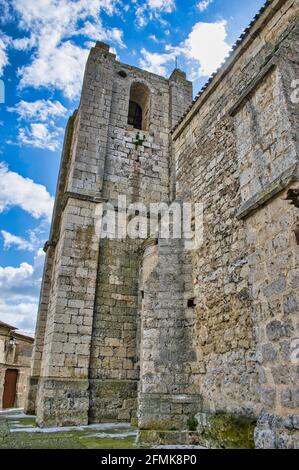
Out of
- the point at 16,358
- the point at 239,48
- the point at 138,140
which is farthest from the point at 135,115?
the point at 16,358

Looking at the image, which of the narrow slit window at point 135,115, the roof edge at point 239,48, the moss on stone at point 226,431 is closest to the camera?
the moss on stone at point 226,431

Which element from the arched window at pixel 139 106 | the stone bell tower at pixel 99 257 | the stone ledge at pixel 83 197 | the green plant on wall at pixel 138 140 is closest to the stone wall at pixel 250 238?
the stone bell tower at pixel 99 257

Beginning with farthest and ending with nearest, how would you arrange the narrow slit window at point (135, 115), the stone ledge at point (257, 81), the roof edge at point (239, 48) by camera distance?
1. the narrow slit window at point (135, 115)
2. the roof edge at point (239, 48)
3. the stone ledge at point (257, 81)

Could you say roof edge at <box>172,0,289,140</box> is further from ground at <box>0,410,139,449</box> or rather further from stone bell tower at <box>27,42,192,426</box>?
ground at <box>0,410,139,449</box>

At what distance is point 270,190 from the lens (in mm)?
3510

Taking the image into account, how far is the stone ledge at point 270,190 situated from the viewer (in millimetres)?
3275

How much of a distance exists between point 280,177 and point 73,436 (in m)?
4.38

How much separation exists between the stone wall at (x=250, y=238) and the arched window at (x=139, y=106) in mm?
3856

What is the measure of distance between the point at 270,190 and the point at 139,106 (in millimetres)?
8182

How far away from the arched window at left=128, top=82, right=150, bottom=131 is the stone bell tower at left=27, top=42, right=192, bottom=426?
46 millimetres

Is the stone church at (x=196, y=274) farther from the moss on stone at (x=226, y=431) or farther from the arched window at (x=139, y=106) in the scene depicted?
the arched window at (x=139, y=106)

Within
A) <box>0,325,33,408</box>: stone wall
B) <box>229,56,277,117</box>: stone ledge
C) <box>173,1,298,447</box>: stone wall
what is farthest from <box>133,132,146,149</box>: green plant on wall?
<box>0,325,33,408</box>: stone wall

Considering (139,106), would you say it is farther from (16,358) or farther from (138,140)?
(16,358)

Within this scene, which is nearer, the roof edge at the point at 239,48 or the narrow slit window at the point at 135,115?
the roof edge at the point at 239,48
